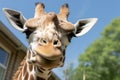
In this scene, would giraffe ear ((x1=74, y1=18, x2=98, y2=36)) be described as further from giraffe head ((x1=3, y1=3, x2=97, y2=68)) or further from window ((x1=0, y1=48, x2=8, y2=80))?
window ((x1=0, y1=48, x2=8, y2=80))

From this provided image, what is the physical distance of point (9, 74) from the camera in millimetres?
11711

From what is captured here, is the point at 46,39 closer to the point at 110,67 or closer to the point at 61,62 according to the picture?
the point at 61,62

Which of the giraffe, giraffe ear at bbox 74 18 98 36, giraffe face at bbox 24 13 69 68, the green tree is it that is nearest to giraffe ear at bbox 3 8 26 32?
the giraffe

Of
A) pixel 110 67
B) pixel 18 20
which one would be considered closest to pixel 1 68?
pixel 18 20

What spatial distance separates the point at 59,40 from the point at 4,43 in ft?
26.8

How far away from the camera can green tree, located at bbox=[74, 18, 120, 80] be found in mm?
26719

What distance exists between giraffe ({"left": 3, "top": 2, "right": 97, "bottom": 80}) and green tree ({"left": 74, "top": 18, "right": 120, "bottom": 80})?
894 inches

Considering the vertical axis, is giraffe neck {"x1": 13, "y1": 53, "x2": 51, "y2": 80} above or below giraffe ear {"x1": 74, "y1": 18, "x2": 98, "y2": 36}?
below

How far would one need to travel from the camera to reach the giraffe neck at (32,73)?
3.69m

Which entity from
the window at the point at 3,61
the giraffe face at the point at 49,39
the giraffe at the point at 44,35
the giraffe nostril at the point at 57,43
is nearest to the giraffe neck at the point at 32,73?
the giraffe at the point at 44,35

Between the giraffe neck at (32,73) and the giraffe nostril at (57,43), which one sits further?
the giraffe neck at (32,73)

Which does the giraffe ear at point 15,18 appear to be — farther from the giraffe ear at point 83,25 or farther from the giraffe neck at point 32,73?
the giraffe ear at point 83,25

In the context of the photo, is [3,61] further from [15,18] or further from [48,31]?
[48,31]

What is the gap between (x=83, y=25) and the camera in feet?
13.9
